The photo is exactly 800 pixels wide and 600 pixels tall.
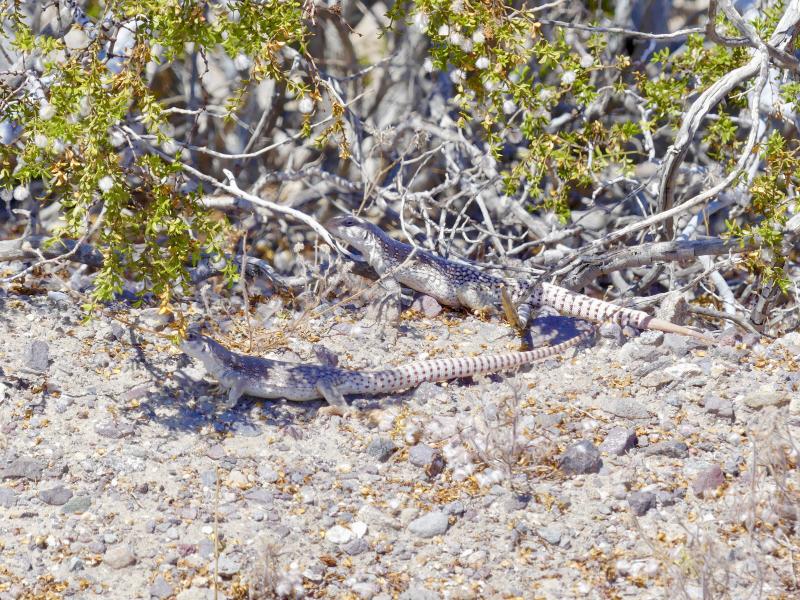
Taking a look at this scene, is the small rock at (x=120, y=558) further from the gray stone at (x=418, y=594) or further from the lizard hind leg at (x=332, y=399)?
the lizard hind leg at (x=332, y=399)

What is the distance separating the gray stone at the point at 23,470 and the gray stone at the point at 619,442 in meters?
2.60

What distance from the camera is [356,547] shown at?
4500mm

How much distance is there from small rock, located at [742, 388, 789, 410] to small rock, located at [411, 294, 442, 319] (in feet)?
7.72

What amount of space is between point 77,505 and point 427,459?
1.58 m

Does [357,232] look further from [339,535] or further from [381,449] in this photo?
[339,535]

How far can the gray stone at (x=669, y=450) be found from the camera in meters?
4.91

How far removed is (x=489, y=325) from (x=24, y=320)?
278 cm

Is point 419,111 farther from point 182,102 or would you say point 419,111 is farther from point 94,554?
point 94,554

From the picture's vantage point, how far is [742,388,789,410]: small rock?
509 centimetres

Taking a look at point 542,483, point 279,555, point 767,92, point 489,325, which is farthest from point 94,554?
point 767,92

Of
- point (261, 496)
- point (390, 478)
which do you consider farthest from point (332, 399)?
point (261, 496)

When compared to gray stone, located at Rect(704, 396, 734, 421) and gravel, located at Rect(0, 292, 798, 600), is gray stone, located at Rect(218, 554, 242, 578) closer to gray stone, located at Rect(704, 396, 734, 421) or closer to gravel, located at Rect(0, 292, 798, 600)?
gravel, located at Rect(0, 292, 798, 600)

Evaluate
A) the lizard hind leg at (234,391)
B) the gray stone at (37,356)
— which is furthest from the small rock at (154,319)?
the lizard hind leg at (234,391)

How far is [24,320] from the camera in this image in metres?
6.21
